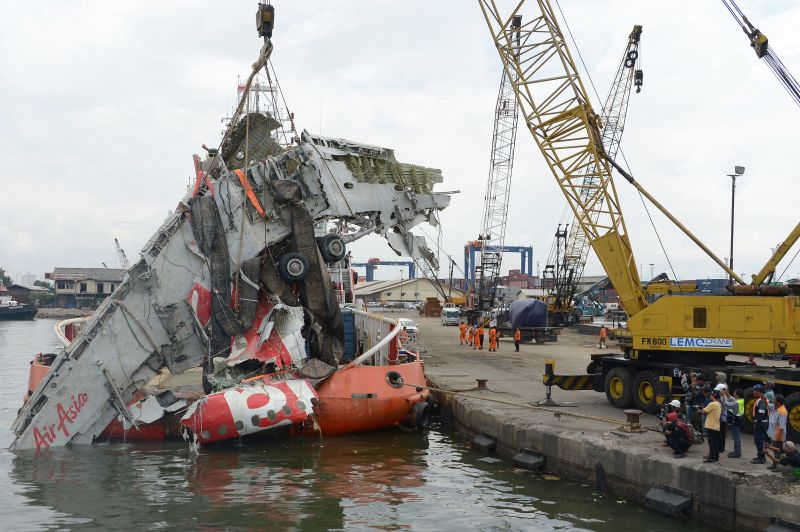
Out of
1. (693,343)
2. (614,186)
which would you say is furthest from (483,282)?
(693,343)

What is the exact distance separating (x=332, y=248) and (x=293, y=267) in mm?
1719

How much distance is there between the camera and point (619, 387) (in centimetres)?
1848

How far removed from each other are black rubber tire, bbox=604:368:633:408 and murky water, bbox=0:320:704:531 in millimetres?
4271

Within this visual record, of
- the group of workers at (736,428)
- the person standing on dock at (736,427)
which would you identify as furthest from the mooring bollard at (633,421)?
the person standing on dock at (736,427)

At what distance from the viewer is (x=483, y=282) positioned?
75.2 meters

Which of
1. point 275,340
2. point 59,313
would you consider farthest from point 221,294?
point 59,313

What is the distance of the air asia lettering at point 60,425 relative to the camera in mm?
16359

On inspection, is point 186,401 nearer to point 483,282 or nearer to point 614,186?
point 614,186

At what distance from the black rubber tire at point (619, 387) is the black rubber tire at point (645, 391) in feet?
0.49

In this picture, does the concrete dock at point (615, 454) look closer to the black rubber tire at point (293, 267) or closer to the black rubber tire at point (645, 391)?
the black rubber tire at point (645, 391)

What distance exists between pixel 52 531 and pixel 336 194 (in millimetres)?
10913

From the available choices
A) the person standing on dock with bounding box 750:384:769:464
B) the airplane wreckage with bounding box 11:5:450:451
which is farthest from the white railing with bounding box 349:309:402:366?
the person standing on dock with bounding box 750:384:769:464

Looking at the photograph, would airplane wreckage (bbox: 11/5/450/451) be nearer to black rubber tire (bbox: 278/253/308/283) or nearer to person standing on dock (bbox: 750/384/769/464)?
black rubber tire (bbox: 278/253/308/283)

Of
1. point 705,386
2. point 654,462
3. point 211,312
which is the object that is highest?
point 211,312
